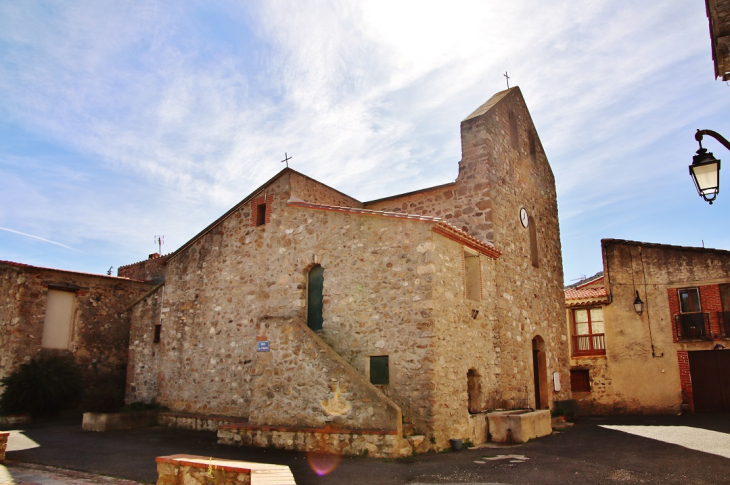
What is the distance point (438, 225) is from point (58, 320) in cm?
1296

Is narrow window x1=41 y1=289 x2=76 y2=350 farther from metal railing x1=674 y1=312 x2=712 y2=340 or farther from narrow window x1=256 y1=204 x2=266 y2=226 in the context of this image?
metal railing x1=674 y1=312 x2=712 y2=340

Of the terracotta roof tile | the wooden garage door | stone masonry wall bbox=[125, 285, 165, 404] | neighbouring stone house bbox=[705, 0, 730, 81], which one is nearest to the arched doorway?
the terracotta roof tile

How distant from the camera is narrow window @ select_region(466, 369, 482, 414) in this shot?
38.7 ft

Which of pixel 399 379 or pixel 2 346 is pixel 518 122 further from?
pixel 2 346

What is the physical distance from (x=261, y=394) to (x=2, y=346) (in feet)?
30.5


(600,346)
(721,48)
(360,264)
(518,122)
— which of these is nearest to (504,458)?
(360,264)

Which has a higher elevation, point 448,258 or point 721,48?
point 721,48

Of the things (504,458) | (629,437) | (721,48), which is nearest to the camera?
(721,48)

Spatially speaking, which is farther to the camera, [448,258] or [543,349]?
[543,349]

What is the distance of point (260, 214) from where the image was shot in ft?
46.7

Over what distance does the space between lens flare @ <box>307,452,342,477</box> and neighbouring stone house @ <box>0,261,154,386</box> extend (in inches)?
414

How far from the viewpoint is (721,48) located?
8.14 metres

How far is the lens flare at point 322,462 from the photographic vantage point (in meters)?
8.38

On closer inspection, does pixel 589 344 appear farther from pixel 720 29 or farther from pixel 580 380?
pixel 720 29
